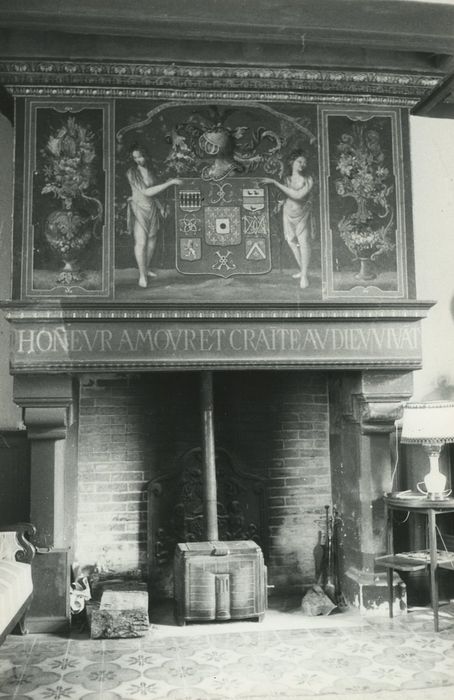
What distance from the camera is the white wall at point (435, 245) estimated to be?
21.5 feet

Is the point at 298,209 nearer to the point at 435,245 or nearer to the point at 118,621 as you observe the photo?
the point at 435,245

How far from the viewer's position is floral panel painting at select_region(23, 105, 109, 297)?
5410 millimetres

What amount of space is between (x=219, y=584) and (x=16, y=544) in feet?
5.09

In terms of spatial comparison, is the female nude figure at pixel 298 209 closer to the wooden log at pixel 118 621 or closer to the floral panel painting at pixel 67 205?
the floral panel painting at pixel 67 205

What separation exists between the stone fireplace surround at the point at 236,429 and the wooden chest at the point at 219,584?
2.71ft

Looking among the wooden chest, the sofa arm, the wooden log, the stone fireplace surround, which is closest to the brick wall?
the stone fireplace surround

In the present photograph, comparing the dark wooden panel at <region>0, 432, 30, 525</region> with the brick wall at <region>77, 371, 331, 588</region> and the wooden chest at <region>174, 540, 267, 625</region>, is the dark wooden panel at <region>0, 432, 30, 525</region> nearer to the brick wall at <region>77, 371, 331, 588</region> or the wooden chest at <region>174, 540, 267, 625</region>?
the brick wall at <region>77, 371, 331, 588</region>

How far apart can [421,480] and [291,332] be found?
1764mm

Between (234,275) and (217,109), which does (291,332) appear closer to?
(234,275)

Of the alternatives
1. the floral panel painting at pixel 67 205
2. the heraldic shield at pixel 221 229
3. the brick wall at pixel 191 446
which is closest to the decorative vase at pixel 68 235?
the floral panel painting at pixel 67 205

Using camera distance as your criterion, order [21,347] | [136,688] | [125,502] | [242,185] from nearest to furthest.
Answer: [136,688] < [21,347] < [242,185] < [125,502]

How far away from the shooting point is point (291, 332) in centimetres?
555

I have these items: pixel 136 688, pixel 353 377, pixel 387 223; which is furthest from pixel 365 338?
pixel 136 688

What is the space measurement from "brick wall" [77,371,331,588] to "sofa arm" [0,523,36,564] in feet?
3.80
